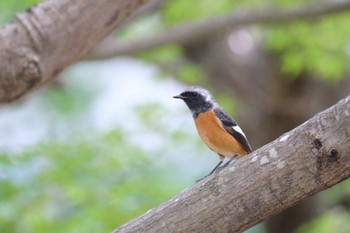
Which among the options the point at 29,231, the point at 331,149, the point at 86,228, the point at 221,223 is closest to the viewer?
the point at 331,149

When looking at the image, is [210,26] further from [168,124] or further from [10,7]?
[10,7]

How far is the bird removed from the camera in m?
4.39

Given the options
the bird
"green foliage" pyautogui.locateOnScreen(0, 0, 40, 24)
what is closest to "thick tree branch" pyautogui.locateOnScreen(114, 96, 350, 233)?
the bird

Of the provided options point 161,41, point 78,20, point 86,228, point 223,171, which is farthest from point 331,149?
point 161,41

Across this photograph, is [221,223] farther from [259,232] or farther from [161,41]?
[259,232]

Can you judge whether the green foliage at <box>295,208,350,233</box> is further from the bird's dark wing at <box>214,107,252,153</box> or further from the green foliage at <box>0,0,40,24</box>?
the green foliage at <box>0,0,40,24</box>

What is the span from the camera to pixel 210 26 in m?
7.64

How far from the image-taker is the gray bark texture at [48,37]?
4.70 metres

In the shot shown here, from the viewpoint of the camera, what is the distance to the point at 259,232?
12133mm

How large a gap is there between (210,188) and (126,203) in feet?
13.5

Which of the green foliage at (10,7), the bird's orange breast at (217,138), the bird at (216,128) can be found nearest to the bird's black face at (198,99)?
the bird at (216,128)

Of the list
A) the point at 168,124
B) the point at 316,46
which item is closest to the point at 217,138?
the point at 168,124

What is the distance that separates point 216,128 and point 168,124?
427 centimetres

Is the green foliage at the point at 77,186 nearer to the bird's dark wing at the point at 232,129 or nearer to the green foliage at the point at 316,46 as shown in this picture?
the green foliage at the point at 316,46
